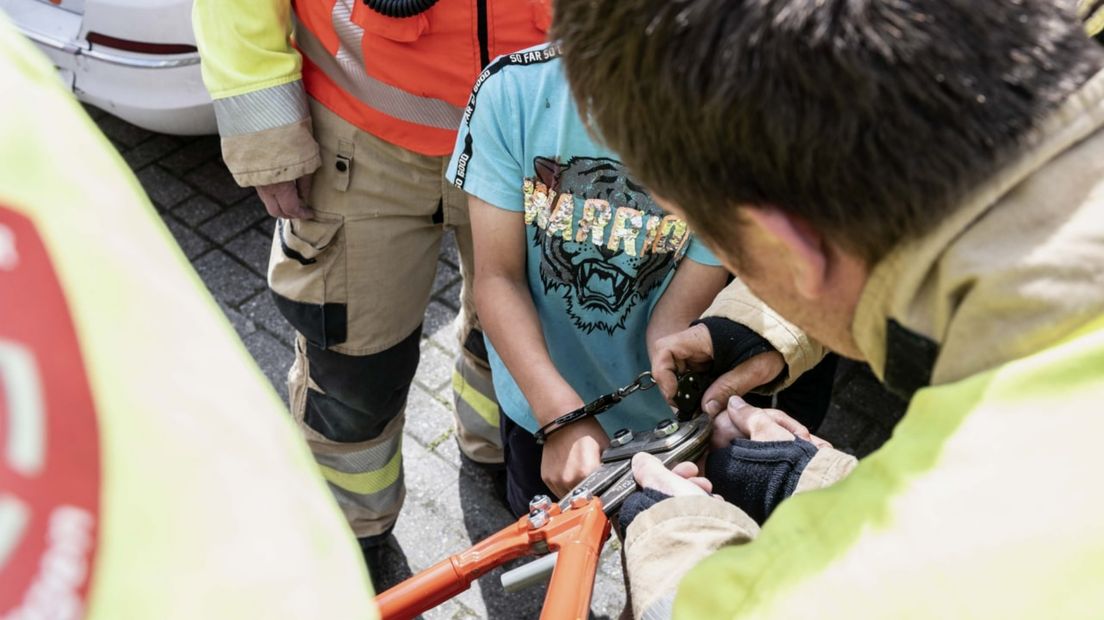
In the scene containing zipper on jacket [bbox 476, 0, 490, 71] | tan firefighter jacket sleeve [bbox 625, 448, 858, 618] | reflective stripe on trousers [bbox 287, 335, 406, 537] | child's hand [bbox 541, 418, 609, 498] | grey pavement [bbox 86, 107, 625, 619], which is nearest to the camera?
tan firefighter jacket sleeve [bbox 625, 448, 858, 618]

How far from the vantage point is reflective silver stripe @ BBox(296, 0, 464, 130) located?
2.50 meters

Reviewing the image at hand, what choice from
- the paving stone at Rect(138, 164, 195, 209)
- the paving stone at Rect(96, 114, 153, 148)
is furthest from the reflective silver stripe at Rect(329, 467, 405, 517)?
the paving stone at Rect(96, 114, 153, 148)

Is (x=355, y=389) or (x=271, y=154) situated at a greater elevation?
(x=271, y=154)

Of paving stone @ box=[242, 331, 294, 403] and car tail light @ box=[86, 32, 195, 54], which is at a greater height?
car tail light @ box=[86, 32, 195, 54]

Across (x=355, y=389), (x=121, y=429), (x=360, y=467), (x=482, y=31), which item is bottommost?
(x=360, y=467)

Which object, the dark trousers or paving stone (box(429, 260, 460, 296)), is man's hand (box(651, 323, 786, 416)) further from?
paving stone (box(429, 260, 460, 296))

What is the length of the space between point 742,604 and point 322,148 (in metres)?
1.92

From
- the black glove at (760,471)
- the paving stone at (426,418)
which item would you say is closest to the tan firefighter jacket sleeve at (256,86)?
the paving stone at (426,418)

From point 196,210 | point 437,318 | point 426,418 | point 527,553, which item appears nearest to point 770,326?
point 527,553

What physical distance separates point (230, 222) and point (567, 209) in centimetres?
247

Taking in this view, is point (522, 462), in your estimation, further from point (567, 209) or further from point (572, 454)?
point (567, 209)

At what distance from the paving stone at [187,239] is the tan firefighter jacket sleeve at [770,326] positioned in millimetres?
2586

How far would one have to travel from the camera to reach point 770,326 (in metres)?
2.05

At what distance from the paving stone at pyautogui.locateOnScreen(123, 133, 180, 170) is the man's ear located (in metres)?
3.89
